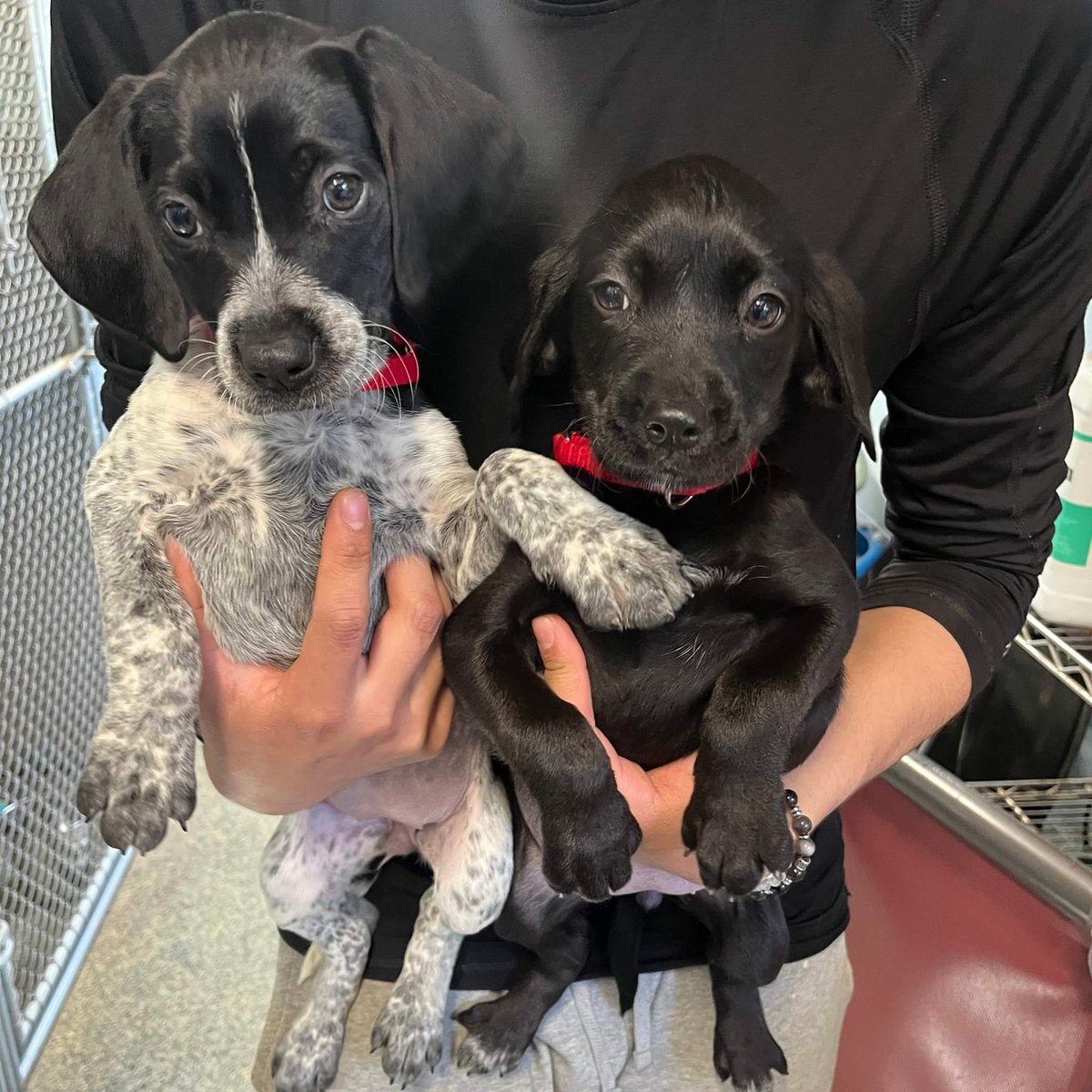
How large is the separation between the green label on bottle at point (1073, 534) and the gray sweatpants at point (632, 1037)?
104 centimetres

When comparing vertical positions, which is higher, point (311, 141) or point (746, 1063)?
point (311, 141)

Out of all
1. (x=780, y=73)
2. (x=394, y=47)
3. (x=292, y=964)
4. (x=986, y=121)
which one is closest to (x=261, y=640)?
(x=292, y=964)

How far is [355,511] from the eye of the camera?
1.32 meters

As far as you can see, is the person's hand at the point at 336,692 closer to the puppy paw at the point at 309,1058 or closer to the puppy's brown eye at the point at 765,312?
the puppy paw at the point at 309,1058

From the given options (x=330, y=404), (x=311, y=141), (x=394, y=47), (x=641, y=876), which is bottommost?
(x=641, y=876)

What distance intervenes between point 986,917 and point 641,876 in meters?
1.17

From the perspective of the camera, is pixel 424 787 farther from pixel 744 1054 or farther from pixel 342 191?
pixel 342 191

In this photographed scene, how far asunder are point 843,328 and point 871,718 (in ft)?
1.98

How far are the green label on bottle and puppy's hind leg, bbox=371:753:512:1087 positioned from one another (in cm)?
137

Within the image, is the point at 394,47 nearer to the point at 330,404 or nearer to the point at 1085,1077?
the point at 330,404

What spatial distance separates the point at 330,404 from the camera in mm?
1390

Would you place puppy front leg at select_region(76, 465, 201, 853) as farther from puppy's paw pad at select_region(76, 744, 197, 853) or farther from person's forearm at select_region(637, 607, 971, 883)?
person's forearm at select_region(637, 607, 971, 883)

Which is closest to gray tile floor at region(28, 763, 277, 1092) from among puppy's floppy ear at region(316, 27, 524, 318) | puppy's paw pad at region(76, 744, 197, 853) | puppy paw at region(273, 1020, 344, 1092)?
puppy paw at region(273, 1020, 344, 1092)

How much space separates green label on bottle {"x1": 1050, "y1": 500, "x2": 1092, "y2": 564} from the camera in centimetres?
205
